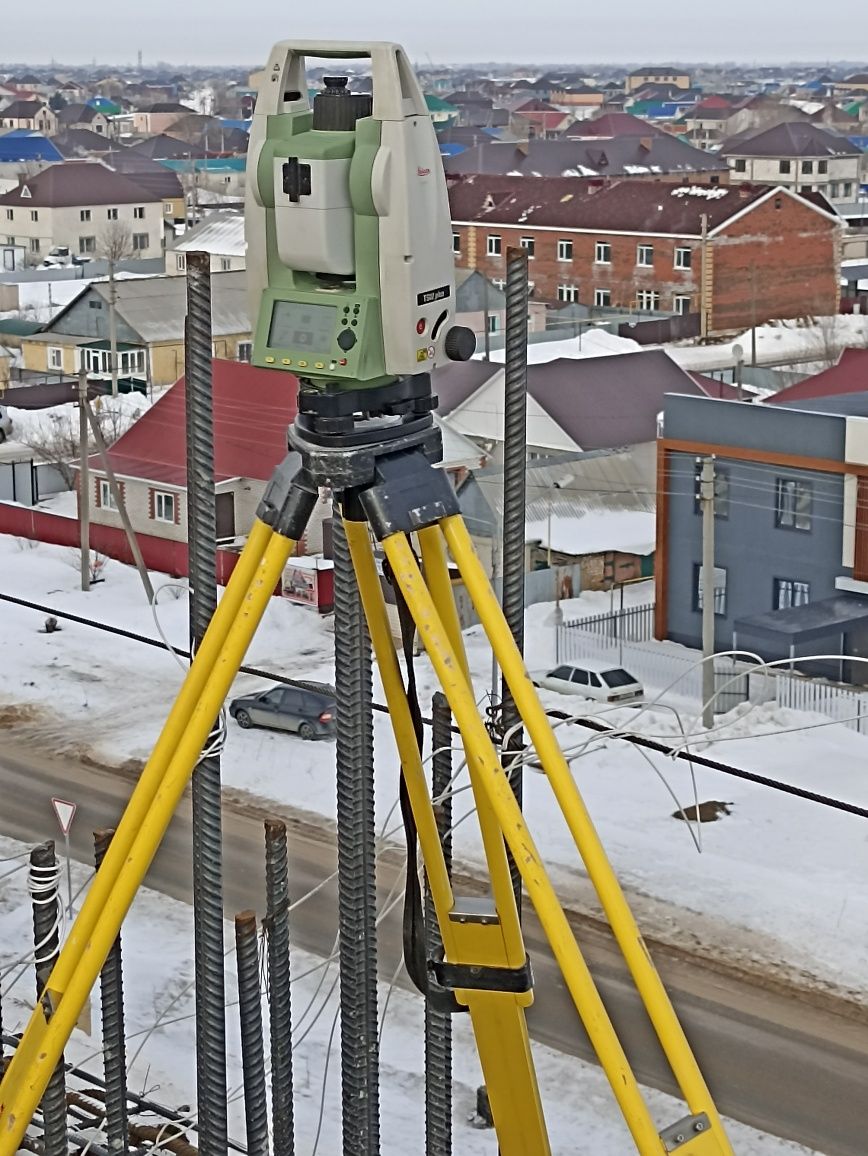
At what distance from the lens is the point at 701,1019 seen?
12070 millimetres

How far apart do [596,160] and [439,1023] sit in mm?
65030

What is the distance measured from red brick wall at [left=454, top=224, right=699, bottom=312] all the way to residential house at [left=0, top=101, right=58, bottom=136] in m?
86.2

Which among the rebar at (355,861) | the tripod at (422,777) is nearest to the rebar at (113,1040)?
the rebar at (355,861)

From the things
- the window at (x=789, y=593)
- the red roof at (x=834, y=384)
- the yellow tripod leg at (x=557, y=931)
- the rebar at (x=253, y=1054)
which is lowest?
the window at (x=789, y=593)

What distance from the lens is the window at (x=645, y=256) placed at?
4766cm

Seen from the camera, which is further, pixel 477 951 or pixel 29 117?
pixel 29 117

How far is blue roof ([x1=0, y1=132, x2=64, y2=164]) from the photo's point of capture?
90688 mm

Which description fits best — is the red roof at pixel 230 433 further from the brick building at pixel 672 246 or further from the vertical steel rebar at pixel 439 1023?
the brick building at pixel 672 246

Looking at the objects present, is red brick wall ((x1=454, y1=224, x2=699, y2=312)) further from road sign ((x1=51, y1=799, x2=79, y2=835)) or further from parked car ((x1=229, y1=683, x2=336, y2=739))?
road sign ((x1=51, y1=799, x2=79, y2=835))

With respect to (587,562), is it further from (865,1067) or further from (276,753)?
(865,1067)

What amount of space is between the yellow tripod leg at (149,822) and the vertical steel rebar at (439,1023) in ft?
3.98

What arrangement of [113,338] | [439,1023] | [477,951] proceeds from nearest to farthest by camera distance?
[477,951] → [439,1023] → [113,338]

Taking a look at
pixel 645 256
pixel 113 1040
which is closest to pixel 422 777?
pixel 113 1040

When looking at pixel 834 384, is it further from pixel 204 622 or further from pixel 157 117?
pixel 157 117
